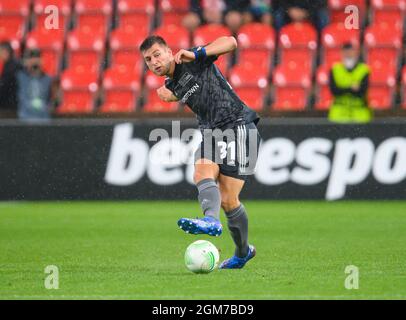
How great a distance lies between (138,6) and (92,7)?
2.23ft

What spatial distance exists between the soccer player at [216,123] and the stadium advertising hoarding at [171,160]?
537cm

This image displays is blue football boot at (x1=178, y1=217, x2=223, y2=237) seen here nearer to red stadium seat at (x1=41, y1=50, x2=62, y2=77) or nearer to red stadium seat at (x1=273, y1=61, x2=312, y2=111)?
red stadium seat at (x1=273, y1=61, x2=312, y2=111)

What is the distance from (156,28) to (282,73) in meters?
2.10

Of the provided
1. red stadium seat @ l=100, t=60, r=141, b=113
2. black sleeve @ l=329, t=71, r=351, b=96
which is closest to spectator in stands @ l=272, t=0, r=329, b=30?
black sleeve @ l=329, t=71, r=351, b=96

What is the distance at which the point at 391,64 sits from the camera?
15.1 metres

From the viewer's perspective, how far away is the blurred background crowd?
1453 cm

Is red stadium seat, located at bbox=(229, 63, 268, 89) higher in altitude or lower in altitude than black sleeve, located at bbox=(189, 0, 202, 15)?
lower

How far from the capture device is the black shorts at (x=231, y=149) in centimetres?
764

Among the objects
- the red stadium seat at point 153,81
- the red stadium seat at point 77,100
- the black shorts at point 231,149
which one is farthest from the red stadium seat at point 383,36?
the black shorts at point 231,149

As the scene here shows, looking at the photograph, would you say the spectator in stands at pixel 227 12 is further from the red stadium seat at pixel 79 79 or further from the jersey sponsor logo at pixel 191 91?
the jersey sponsor logo at pixel 191 91

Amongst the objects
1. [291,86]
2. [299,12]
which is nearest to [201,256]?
→ [291,86]

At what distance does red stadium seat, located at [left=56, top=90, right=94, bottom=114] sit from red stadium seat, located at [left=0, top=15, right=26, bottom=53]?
111cm

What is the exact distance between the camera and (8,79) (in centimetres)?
1445

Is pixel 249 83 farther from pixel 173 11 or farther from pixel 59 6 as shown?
pixel 59 6
